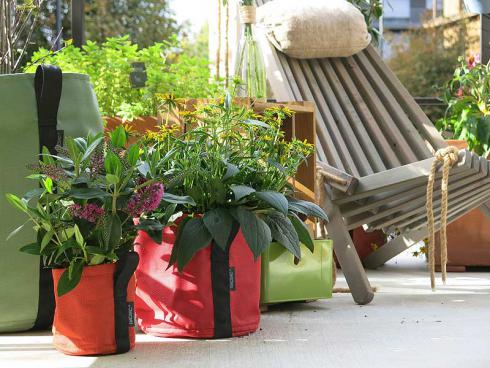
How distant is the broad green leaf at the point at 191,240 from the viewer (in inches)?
91.8

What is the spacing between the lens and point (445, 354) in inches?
86.3

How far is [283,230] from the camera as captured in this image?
248 centimetres

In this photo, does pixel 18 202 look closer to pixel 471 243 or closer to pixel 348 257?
pixel 348 257

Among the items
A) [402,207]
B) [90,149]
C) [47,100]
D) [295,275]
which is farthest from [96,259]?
[402,207]

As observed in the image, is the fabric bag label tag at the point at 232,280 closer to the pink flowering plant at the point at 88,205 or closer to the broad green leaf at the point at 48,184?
the pink flowering plant at the point at 88,205

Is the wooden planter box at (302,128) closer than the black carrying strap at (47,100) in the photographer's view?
No

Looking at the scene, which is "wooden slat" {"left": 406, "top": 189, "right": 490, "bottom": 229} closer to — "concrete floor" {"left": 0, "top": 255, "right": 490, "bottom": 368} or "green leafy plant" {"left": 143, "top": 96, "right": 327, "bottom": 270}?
"concrete floor" {"left": 0, "top": 255, "right": 490, "bottom": 368}

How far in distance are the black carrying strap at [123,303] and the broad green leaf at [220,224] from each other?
209mm

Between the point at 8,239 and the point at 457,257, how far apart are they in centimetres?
238

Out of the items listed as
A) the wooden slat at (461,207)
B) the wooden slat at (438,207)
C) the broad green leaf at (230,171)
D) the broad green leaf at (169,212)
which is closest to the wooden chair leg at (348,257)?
the wooden slat at (438,207)

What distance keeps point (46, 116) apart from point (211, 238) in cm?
52

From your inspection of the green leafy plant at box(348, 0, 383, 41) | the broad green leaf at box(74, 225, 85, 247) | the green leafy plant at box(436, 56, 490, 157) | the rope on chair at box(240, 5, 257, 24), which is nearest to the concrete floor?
the broad green leaf at box(74, 225, 85, 247)

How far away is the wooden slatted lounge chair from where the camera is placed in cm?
320

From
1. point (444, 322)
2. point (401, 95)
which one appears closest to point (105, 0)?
point (401, 95)
